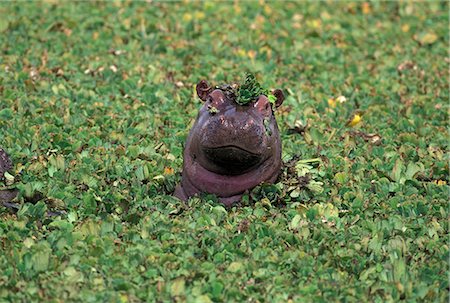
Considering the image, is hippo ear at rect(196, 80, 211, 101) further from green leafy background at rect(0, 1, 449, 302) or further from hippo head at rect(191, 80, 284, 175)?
green leafy background at rect(0, 1, 449, 302)

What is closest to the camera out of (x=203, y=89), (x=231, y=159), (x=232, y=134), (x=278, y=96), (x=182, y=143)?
(x=232, y=134)

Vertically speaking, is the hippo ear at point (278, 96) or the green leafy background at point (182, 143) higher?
the hippo ear at point (278, 96)

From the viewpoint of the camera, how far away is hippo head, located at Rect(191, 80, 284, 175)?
21.8 feet

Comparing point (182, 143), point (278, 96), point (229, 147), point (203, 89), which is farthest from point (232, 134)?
point (182, 143)

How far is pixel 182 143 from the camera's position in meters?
8.41

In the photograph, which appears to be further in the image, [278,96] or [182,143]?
[182,143]

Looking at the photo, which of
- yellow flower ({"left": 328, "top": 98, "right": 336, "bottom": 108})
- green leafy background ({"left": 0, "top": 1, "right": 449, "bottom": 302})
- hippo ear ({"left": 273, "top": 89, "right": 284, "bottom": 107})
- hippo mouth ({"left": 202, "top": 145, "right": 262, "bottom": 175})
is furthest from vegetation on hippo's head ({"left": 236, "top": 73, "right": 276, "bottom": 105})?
yellow flower ({"left": 328, "top": 98, "right": 336, "bottom": 108})

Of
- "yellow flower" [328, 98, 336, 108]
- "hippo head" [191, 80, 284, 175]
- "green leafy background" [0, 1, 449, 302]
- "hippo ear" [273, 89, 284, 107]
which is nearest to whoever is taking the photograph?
"green leafy background" [0, 1, 449, 302]

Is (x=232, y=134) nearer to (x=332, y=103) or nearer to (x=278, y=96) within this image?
(x=278, y=96)

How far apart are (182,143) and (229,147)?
178cm

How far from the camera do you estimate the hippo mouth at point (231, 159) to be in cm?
669

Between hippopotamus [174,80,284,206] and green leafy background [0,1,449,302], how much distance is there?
12 centimetres

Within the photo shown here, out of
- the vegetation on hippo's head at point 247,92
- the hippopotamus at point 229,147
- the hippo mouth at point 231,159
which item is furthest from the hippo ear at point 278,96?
the hippo mouth at point 231,159

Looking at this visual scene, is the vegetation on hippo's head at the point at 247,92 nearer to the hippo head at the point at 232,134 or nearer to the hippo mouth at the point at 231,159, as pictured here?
the hippo head at the point at 232,134
